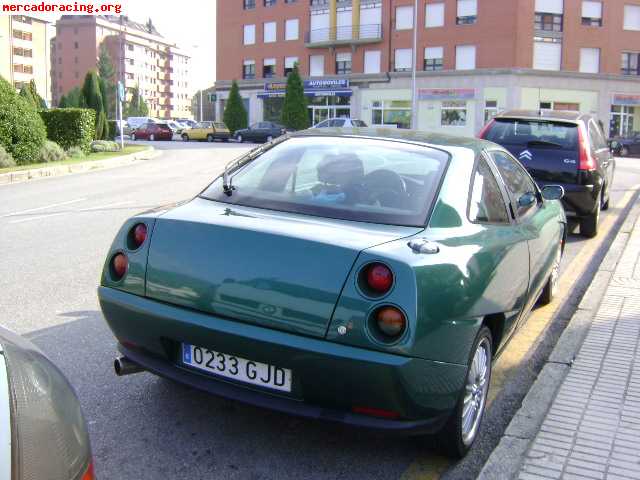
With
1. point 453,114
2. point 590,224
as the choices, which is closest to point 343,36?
point 453,114

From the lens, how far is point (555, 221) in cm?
542

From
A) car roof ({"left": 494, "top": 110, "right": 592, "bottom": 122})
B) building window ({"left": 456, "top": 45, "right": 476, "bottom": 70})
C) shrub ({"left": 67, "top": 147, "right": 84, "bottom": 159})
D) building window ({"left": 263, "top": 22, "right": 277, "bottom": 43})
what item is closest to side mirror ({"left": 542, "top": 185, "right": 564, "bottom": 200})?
car roof ({"left": 494, "top": 110, "right": 592, "bottom": 122})

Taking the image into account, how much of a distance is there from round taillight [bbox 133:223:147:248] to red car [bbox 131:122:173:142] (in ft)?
163

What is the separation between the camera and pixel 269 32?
5741 centimetres

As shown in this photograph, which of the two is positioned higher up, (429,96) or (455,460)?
(429,96)

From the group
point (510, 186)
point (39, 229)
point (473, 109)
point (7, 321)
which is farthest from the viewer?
point (473, 109)

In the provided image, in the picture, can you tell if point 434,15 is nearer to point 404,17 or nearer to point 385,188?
point 404,17

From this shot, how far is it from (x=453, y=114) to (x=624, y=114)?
37.7 feet

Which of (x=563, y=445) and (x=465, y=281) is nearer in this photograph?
(x=465, y=281)

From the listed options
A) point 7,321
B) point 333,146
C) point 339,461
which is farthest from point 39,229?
point 339,461

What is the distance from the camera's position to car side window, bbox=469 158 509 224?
3.68 metres

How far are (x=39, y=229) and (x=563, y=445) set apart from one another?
25.8 ft

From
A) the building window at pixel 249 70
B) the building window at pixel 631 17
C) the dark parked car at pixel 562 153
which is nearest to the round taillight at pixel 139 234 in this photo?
the dark parked car at pixel 562 153

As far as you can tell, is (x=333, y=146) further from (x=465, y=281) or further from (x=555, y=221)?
(x=555, y=221)
